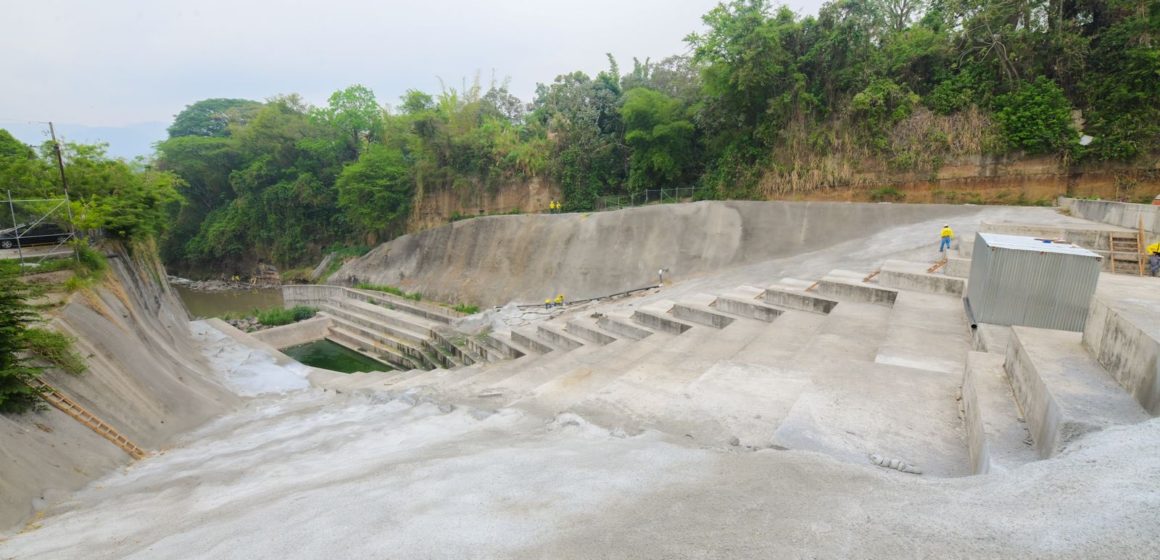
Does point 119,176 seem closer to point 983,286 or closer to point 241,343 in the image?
point 241,343

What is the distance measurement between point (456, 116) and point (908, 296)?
26701 mm

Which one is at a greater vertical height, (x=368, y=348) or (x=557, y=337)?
(x=557, y=337)

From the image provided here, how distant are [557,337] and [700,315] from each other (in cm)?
332

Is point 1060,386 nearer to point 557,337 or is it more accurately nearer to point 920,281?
point 920,281

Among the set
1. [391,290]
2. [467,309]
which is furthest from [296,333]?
[467,309]

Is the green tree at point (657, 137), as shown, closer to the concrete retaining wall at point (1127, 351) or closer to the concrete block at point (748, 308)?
the concrete block at point (748, 308)

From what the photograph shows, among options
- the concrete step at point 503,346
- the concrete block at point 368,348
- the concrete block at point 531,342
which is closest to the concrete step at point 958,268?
the concrete block at point 531,342

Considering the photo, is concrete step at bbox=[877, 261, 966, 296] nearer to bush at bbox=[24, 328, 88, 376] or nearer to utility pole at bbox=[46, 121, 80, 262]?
bush at bbox=[24, 328, 88, 376]

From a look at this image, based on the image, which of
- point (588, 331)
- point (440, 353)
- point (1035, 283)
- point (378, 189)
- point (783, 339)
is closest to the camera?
point (1035, 283)

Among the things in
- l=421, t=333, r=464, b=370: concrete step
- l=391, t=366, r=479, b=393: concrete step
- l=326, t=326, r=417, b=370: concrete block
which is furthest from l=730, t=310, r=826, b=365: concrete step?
l=326, t=326, r=417, b=370: concrete block

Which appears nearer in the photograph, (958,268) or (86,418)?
(86,418)

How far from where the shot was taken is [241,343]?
17.7 meters

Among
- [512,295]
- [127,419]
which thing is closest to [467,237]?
[512,295]

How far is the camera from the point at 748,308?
387 inches
